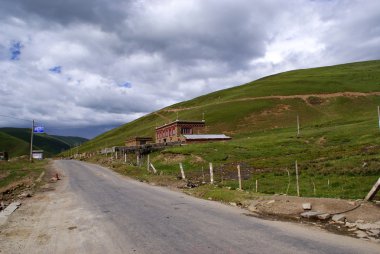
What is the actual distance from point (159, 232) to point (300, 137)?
2152 inches

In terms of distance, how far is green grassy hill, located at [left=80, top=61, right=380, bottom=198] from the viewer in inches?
1011

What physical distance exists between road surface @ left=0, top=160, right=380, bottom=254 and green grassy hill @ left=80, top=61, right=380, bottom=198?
8395 mm

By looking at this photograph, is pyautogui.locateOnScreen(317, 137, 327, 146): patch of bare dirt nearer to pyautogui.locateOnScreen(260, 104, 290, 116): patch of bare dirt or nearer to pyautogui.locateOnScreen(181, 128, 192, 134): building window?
pyautogui.locateOnScreen(181, 128, 192, 134): building window

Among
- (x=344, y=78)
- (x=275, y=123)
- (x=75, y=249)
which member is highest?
(x=344, y=78)

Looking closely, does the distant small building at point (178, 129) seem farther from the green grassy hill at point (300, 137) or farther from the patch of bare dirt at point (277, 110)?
the patch of bare dirt at point (277, 110)

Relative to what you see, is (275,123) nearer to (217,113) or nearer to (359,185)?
(217,113)

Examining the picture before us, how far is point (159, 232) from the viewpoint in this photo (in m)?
11.0

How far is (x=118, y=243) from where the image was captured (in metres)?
9.80

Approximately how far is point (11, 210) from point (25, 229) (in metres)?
4.89

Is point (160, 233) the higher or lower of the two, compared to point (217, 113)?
lower

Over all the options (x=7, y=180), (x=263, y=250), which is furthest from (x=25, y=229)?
(x=7, y=180)

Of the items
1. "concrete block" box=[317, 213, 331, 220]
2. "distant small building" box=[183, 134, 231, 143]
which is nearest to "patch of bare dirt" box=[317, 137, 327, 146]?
"distant small building" box=[183, 134, 231, 143]

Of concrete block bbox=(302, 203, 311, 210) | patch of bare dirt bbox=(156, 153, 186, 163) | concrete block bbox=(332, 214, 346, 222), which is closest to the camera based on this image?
concrete block bbox=(332, 214, 346, 222)

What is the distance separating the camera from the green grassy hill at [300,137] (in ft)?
84.2
